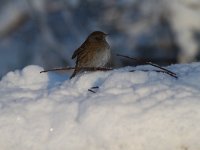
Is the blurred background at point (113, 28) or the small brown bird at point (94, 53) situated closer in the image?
the small brown bird at point (94, 53)

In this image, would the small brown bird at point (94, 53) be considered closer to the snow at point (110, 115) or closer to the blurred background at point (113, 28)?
the snow at point (110, 115)

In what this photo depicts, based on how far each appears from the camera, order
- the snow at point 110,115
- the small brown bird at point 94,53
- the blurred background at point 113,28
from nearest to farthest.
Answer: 1. the snow at point 110,115
2. the small brown bird at point 94,53
3. the blurred background at point 113,28

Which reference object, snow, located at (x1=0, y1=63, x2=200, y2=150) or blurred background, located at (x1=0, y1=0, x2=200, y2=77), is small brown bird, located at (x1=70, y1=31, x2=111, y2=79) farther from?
blurred background, located at (x1=0, y1=0, x2=200, y2=77)

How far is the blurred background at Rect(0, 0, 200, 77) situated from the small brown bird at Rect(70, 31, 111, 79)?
16.3 ft

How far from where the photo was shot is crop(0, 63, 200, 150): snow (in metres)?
2.66

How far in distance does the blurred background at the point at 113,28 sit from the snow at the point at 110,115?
6.39 m

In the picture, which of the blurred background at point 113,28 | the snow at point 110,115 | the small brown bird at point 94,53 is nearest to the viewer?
the snow at point 110,115

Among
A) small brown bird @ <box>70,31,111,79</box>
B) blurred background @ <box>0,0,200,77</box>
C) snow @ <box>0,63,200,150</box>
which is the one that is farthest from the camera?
blurred background @ <box>0,0,200,77</box>

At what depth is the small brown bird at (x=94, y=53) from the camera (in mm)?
4211

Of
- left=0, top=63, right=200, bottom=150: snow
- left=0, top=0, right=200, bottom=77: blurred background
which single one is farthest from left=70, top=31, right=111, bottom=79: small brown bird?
left=0, top=0, right=200, bottom=77: blurred background

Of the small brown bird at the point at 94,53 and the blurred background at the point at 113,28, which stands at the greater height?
the small brown bird at the point at 94,53

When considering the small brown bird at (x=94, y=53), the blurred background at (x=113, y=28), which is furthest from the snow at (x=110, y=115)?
the blurred background at (x=113, y=28)

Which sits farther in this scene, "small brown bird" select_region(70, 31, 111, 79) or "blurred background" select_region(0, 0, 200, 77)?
"blurred background" select_region(0, 0, 200, 77)

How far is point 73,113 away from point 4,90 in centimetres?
51
